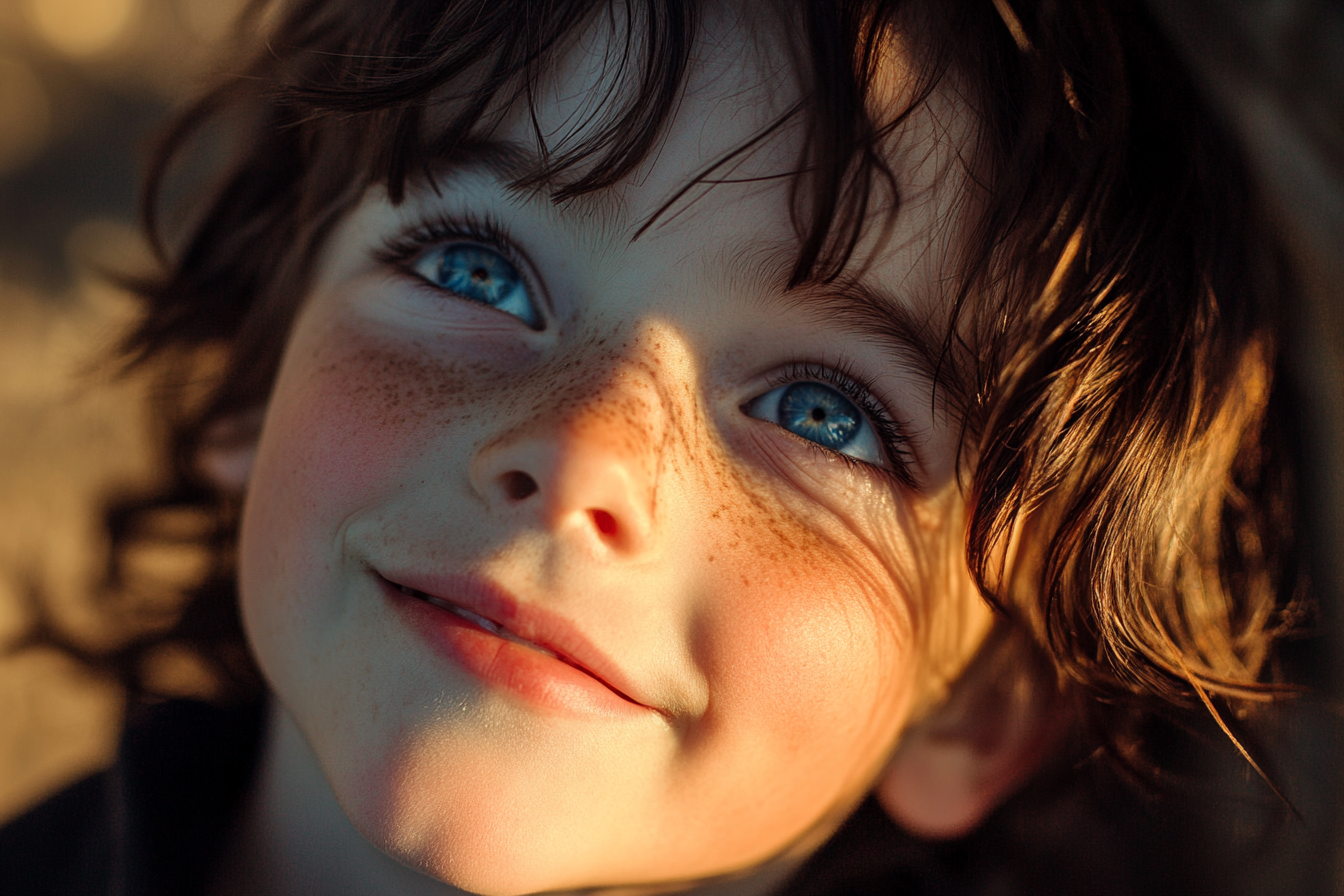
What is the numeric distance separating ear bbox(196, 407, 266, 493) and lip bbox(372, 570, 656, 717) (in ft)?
1.60

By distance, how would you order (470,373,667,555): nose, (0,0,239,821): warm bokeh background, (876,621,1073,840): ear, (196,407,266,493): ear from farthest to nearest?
(0,0,239,821): warm bokeh background, (196,407,266,493): ear, (876,621,1073,840): ear, (470,373,667,555): nose

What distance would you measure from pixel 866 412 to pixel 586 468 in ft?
0.83

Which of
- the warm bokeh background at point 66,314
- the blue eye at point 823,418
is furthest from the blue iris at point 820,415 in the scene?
the warm bokeh background at point 66,314

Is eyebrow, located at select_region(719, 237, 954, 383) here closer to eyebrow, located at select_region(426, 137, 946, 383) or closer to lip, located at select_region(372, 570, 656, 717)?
eyebrow, located at select_region(426, 137, 946, 383)

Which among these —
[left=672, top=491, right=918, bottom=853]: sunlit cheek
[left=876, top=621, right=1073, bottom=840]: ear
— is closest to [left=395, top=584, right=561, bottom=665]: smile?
[left=672, top=491, right=918, bottom=853]: sunlit cheek

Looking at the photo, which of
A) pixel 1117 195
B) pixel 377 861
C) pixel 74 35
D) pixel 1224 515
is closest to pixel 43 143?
pixel 74 35

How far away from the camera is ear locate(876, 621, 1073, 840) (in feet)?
3.03

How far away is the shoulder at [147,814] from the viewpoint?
3.13 ft

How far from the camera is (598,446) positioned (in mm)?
643

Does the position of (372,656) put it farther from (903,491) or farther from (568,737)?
(903,491)

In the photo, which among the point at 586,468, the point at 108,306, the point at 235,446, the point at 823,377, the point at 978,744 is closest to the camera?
the point at 586,468

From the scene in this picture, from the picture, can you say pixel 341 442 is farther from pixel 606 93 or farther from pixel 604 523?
pixel 606 93

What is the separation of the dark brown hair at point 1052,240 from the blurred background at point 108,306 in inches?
1.8

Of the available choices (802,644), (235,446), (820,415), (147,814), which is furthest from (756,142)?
(147,814)
